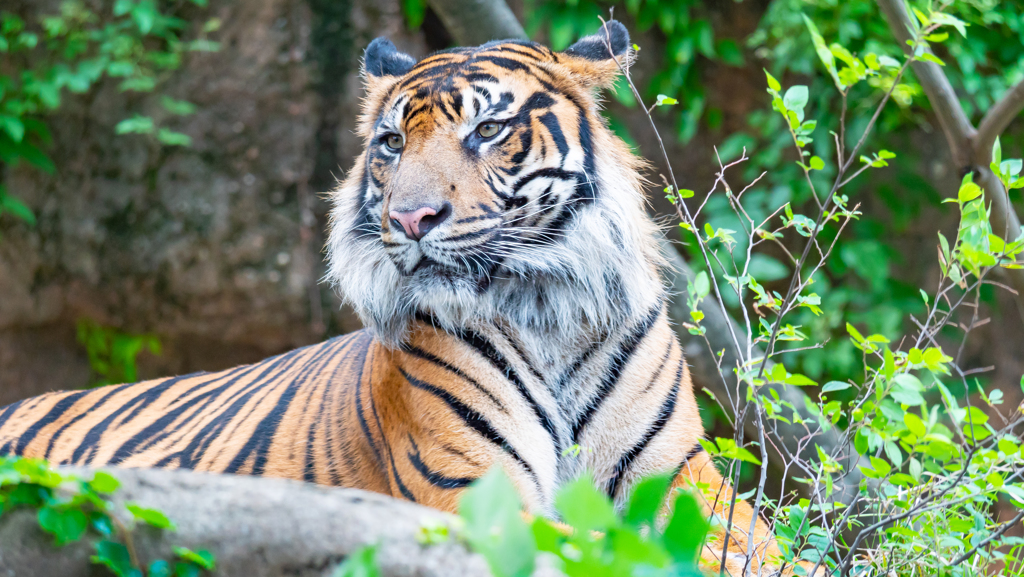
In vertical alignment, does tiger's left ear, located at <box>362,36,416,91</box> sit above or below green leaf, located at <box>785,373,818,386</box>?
above

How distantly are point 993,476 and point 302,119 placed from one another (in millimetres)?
4170

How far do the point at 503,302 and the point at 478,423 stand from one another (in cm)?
32

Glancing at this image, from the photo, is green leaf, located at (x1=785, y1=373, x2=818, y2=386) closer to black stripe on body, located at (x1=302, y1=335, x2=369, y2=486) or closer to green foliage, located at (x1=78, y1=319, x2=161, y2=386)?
black stripe on body, located at (x1=302, y1=335, x2=369, y2=486)

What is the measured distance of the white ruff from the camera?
200 centimetres

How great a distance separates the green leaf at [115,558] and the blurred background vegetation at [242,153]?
12.5 ft

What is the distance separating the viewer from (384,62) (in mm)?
2430

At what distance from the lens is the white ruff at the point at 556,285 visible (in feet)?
6.55

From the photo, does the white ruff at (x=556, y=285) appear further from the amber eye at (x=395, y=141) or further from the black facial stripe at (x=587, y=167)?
the amber eye at (x=395, y=141)

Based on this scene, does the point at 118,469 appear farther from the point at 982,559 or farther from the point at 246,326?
the point at 246,326

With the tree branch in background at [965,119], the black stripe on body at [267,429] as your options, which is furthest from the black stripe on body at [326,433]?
the tree branch in background at [965,119]

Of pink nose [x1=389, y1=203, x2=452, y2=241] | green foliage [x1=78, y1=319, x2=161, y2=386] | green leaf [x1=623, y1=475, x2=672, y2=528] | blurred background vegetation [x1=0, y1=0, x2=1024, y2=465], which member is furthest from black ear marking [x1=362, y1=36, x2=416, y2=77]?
green foliage [x1=78, y1=319, x2=161, y2=386]

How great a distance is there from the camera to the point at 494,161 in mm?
1989

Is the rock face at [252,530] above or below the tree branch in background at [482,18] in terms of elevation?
below

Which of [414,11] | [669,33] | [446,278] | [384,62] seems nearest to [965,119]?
[446,278]
